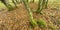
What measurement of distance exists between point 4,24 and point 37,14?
7.37ft

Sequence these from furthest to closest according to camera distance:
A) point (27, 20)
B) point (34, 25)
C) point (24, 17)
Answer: point (24, 17) → point (27, 20) → point (34, 25)

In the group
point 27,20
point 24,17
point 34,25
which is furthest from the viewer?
point 24,17

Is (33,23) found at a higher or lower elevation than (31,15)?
lower

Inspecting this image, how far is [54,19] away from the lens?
10609 mm

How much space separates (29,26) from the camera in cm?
890

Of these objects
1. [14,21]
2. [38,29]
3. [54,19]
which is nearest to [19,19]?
[14,21]

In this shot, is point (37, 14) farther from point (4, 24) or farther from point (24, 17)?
point (4, 24)

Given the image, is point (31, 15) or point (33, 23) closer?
point (31, 15)

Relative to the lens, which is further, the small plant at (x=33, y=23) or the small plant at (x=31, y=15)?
the small plant at (x=33, y=23)

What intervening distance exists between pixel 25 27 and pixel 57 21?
247cm

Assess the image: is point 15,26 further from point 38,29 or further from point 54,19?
point 54,19

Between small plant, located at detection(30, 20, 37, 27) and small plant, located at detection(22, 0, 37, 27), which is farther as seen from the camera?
small plant, located at detection(30, 20, 37, 27)

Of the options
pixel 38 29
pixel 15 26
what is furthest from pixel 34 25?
pixel 15 26

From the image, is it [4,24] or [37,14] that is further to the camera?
[37,14]
